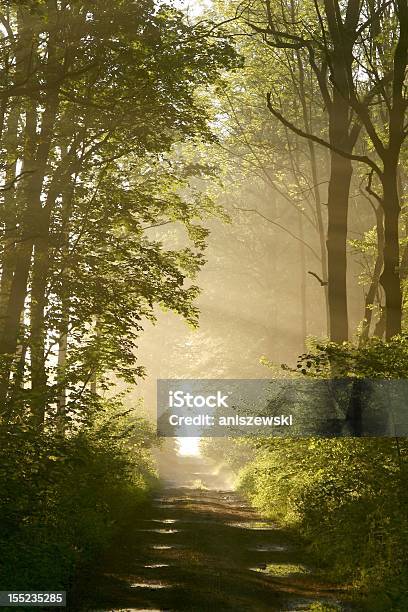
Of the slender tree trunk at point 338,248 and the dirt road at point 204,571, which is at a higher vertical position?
the slender tree trunk at point 338,248

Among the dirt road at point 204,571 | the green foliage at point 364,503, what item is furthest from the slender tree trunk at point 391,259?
the dirt road at point 204,571

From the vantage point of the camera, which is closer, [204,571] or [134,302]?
[204,571]

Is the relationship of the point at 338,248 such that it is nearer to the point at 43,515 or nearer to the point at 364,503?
the point at 364,503

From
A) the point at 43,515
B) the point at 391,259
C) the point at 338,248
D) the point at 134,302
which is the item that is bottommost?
the point at 43,515

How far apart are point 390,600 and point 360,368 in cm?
409

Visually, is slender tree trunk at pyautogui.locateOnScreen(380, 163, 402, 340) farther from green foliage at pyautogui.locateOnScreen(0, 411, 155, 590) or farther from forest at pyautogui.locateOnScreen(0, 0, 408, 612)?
green foliage at pyautogui.locateOnScreen(0, 411, 155, 590)

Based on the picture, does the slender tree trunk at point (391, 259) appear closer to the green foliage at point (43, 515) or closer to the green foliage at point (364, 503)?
the green foliage at point (364, 503)

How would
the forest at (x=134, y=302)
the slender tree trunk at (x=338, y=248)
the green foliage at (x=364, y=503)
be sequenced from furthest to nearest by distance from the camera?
the slender tree trunk at (x=338, y=248)
the forest at (x=134, y=302)
the green foliage at (x=364, y=503)

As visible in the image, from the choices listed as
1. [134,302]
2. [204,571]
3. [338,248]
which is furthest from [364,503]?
[338,248]

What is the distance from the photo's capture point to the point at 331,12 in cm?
1836

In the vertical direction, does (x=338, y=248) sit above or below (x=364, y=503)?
above

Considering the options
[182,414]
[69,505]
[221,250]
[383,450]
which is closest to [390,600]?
[383,450]

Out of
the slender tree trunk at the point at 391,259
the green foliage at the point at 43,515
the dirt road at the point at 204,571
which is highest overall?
the slender tree trunk at the point at 391,259

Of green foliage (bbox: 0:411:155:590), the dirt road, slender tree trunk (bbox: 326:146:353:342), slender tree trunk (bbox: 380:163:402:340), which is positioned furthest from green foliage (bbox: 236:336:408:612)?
slender tree trunk (bbox: 326:146:353:342)
